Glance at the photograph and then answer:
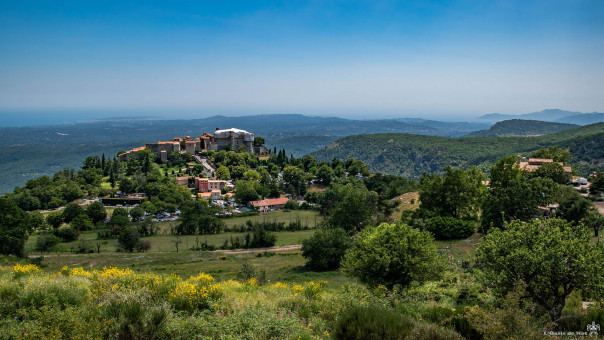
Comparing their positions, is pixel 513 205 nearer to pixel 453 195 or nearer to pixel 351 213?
pixel 453 195

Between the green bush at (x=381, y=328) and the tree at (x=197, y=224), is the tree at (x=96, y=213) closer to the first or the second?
the tree at (x=197, y=224)

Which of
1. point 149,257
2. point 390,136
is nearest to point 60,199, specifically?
point 149,257

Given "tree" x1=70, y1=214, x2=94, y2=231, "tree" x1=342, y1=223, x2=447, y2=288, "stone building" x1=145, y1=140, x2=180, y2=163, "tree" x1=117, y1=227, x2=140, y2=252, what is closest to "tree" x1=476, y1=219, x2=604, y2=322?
"tree" x1=342, y1=223, x2=447, y2=288

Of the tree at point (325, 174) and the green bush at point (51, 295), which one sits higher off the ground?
the green bush at point (51, 295)

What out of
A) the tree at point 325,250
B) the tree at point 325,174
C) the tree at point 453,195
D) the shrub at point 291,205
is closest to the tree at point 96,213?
the shrub at point 291,205

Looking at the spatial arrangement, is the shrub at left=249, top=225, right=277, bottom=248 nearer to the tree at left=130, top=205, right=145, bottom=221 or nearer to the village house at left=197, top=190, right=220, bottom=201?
the tree at left=130, top=205, right=145, bottom=221

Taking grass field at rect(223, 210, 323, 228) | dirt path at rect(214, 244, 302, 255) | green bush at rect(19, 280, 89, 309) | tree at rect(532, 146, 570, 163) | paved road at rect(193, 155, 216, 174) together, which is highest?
tree at rect(532, 146, 570, 163)
